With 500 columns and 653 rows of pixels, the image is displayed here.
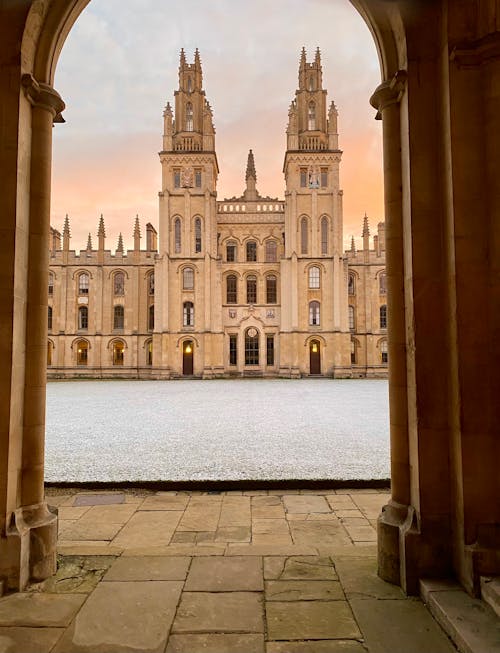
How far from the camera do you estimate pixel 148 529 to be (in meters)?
3.95

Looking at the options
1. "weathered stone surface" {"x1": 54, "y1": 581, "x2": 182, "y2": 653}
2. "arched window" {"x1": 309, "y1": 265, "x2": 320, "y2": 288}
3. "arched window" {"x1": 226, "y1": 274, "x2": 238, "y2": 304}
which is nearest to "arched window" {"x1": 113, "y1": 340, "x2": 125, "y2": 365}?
"arched window" {"x1": 226, "y1": 274, "x2": 238, "y2": 304}

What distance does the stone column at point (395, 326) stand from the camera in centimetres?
301

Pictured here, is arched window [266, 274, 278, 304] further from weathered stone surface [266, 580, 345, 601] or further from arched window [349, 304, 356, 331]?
weathered stone surface [266, 580, 345, 601]

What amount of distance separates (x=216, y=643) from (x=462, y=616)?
52.0 inches

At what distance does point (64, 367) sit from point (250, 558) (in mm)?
39640

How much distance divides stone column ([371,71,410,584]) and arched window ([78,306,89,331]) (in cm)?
4007

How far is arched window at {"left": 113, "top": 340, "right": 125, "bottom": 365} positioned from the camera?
39.9 m

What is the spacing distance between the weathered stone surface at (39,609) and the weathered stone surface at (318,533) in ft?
5.93

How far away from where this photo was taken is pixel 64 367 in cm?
3909

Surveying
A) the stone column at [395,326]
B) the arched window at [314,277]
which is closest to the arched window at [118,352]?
the arched window at [314,277]

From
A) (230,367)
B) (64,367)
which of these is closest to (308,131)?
(230,367)

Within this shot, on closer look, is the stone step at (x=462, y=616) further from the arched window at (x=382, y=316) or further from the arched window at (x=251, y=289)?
the arched window at (x=382, y=316)

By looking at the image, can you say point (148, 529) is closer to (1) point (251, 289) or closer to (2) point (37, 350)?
(2) point (37, 350)

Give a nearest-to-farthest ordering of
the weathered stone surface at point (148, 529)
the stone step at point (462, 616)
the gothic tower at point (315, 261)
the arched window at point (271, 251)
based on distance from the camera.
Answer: the stone step at point (462, 616)
the weathered stone surface at point (148, 529)
the gothic tower at point (315, 261)
the arched window at point (271, 251)
